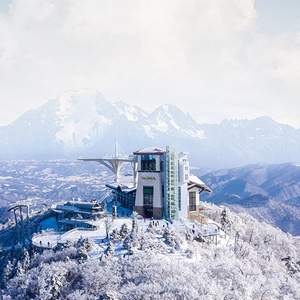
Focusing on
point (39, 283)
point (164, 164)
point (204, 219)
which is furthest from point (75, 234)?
point (204, 219)

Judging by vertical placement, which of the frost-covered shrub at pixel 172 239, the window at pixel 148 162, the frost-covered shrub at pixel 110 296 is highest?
the window at pixel 148 162

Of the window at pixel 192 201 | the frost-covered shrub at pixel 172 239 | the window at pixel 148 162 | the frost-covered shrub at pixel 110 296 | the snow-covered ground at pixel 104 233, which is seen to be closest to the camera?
the frost-covered shrub at pixel 110 296

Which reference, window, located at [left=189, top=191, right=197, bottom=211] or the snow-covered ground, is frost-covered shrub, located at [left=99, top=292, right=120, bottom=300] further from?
window, located at [left=189, top=191, right=197, bottom=211]

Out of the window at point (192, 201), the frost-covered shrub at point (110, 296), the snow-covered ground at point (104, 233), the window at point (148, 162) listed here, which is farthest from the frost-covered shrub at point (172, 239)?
the window at point (148, 162)

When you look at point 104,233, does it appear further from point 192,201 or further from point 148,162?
point 192,201

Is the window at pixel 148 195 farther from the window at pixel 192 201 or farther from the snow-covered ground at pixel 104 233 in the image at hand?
the window at pixel 192 201

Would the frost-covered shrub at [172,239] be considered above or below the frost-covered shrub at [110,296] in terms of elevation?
above

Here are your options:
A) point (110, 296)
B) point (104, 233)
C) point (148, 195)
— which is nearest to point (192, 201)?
point (148, 195)

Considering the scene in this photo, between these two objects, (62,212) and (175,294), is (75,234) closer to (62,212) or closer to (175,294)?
(62,212)
